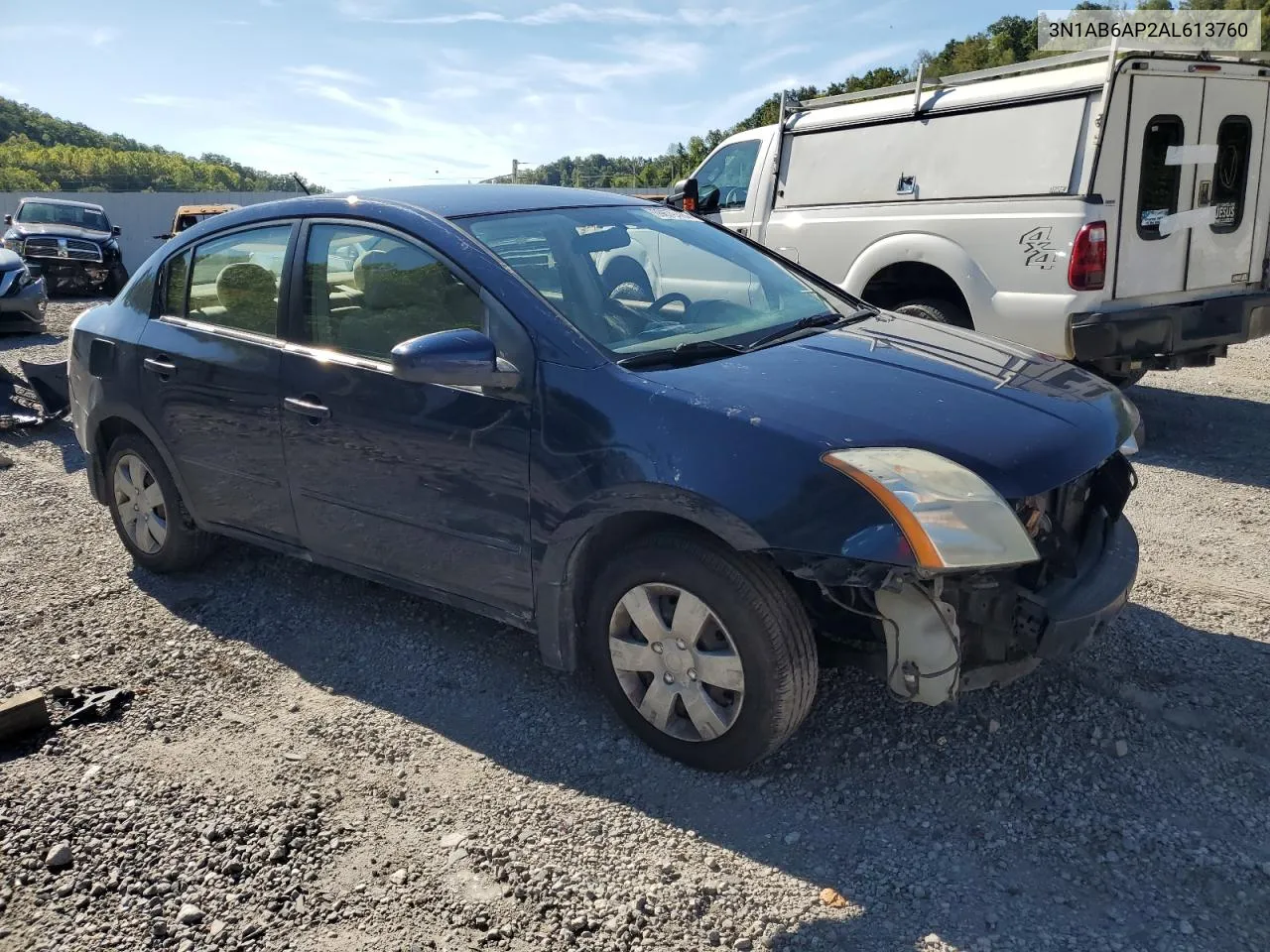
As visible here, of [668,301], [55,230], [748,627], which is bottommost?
[748,627]

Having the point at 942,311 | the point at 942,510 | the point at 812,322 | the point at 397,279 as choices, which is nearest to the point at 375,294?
the point at 397,279

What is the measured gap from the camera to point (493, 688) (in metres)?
3.61

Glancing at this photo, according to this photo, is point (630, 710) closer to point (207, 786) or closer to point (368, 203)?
Answer: point (207, 786)

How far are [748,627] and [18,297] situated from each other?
12.8m

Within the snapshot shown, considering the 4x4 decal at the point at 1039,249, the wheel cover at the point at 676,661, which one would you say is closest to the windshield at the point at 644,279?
the wheel cover at the point at 676,661

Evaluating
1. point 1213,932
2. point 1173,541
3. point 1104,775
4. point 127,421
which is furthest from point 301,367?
point 1173,541

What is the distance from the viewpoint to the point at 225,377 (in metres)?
3.98

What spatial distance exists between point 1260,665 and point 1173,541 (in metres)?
1.37

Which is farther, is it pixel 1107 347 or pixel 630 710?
pixel 1107 347

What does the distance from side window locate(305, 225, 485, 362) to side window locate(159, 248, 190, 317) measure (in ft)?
3.04

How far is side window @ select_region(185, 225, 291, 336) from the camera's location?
12.9 ft

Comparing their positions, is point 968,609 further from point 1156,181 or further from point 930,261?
point 1156,181

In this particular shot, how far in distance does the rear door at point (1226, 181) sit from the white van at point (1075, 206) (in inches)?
0.5

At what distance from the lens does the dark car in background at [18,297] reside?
1230 cm
